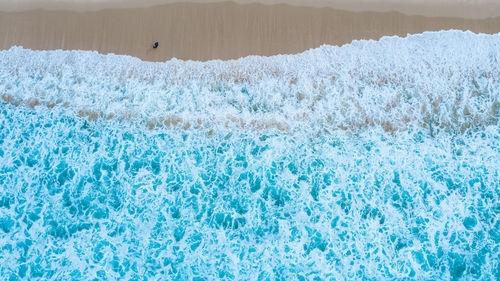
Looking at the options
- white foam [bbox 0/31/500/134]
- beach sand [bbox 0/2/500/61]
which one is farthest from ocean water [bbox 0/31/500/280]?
beach sand [bbox 0/2/500/61]

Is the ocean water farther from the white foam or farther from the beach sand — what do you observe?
the beach sand

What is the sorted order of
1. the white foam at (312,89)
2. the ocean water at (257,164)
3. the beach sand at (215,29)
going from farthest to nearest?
the beach sand at (215,29) < the white foam at (312,89) < the ocean water at (257,164)

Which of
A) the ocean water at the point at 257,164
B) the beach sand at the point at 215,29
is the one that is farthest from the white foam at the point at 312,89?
the beach sand at the point at 215,29

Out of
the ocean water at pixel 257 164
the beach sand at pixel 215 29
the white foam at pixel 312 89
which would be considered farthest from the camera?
the beach sand at pixel 215 29

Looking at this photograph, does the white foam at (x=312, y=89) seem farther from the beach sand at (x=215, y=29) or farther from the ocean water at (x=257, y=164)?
the beach sand at (x=215, y=29)

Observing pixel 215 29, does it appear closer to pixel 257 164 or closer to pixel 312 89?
pixel 312 89

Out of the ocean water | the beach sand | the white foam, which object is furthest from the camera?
the beach sand

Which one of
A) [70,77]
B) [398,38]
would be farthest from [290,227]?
[70,77]
